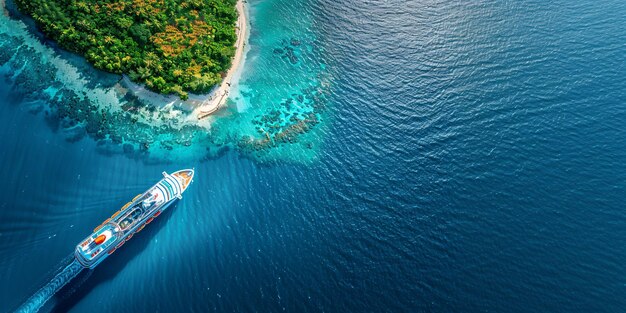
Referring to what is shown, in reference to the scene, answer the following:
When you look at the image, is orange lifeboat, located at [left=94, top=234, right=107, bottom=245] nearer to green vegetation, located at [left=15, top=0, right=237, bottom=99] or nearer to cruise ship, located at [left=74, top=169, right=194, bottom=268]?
cruise ship, located at [left=74, top=169, right=194, bottom=268]

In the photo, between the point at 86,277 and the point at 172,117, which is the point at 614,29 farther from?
the point at 86,277

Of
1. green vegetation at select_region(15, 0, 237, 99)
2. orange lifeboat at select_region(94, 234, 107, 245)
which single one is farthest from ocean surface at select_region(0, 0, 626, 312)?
green vegetation at select_region(15, 0, 237, 99)

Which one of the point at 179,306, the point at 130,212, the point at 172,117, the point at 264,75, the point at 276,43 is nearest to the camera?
the point at 179,306

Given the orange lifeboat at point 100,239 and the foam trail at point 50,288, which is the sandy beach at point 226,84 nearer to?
the orange lifeboat at point 100,239

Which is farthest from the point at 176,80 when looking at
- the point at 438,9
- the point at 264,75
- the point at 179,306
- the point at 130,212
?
the point at 438,9

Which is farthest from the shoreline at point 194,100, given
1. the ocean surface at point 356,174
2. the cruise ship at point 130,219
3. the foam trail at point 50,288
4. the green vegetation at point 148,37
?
the foam trail at point 50,288

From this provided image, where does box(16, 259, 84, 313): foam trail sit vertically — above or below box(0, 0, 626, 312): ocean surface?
below
